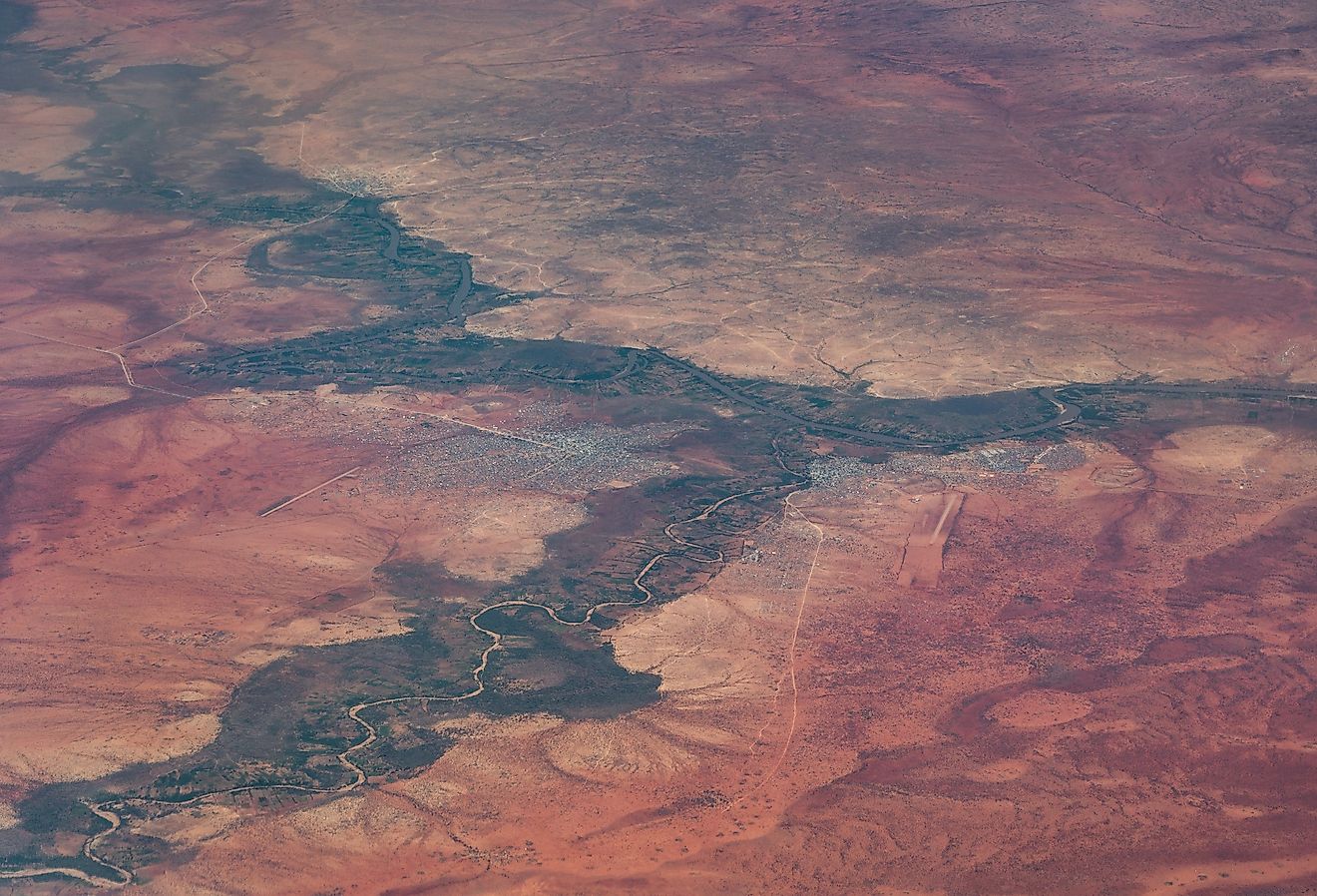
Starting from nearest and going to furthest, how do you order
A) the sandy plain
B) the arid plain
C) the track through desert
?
the track through desert → the arid plain → the sandy plain

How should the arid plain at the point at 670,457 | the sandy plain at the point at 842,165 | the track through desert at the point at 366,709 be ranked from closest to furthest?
the track through desert at the point at 366,709 < the arid plain at the point at 670,457 < the sandy plain at the point at 842,165

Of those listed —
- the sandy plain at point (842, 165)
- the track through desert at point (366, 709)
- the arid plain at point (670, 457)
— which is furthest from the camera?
the sandy plain at point (842, 165)

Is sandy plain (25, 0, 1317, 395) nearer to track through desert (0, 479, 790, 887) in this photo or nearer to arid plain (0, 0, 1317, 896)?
arid plain (0, 0, 1317, 896)

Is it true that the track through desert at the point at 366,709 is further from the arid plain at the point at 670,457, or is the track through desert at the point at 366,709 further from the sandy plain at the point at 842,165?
the sandy plain at the point at 842,165

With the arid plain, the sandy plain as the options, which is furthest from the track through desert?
the sandy plain

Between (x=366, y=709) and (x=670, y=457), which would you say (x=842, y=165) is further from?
(x=366, y=709)

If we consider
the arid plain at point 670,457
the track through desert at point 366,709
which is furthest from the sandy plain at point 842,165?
the track through desert at point 366,709

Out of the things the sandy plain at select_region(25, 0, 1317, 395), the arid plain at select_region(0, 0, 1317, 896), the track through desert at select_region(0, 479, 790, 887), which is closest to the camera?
the track through desert at select_region(0, 479, 790, 887)

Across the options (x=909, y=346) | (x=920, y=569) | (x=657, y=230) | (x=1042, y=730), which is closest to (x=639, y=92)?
(x=657, y=230)

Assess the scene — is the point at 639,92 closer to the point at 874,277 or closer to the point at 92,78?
the point at 874,277
